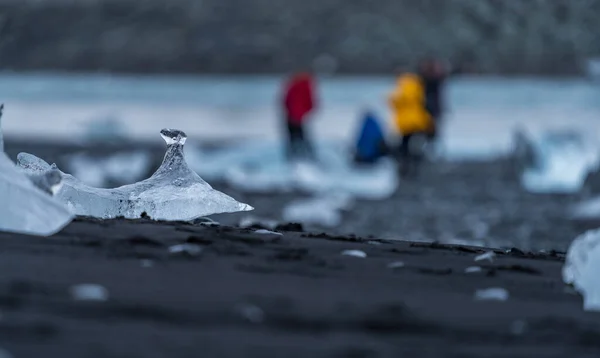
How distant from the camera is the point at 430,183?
11.7 metres

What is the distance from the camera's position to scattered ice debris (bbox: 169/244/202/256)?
8.32 ft

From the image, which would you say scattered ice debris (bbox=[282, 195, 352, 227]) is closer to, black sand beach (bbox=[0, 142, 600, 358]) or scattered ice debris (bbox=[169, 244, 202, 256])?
black sand beach (bbox=[0, 142, 600, 358])

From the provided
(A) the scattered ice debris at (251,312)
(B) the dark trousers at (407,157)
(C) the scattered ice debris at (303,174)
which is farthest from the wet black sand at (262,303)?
(B) the dark trousers at (407,157)

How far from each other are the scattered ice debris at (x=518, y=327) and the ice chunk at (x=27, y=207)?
3.46 feet

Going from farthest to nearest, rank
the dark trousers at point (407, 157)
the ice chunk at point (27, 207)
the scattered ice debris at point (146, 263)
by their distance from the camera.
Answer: the dark trousers at point (407, 157), the ice chunk at point (27, 207), the scattered ice debris at point (146, 263)

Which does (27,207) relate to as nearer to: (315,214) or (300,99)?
(315,214)

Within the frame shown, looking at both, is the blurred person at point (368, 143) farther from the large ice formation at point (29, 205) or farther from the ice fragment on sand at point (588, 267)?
the ice fragment on sand at point (588, 267)

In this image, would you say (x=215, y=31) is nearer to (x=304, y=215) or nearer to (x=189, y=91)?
(x=189, y=91)

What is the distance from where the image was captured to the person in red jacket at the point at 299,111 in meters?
13.4

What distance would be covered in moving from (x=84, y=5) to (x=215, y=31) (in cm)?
932

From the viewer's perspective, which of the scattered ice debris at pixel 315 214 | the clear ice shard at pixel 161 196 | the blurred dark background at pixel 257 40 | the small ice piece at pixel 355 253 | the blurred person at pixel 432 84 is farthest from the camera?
the blurred dark background at pixel 257 40

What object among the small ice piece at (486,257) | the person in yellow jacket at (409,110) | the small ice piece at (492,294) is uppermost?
the person in yellow jacket at (409,110)

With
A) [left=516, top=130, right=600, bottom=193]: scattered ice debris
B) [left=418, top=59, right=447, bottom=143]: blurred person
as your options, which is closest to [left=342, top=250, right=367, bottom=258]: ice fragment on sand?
[left=516, top=130, right=600, bottom=193]: scattered ice debris

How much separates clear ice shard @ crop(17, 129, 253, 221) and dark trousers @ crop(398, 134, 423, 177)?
27.8 feet
